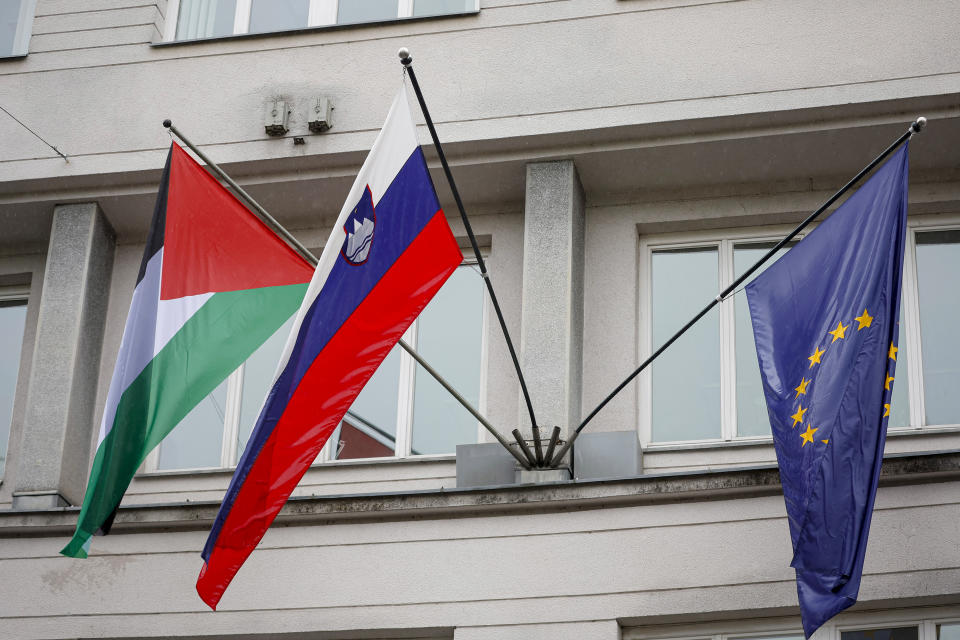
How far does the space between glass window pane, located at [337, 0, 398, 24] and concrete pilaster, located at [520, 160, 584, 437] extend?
2.65 metres

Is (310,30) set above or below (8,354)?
above

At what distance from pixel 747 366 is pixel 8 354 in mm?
7722

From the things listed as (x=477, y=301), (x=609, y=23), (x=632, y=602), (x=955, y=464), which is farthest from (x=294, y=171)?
(x=955, y=464)

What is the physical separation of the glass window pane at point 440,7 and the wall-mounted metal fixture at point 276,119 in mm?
1841

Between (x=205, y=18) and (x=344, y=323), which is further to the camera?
(x=205, y=18)

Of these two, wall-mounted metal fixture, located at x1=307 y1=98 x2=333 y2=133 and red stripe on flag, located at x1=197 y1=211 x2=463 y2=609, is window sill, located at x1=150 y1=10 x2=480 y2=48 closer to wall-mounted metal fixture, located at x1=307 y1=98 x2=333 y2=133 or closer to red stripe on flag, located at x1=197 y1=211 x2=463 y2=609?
Result: wall-mounted metal fixture, located at x1=307 y1=98 x2=333 y2=133

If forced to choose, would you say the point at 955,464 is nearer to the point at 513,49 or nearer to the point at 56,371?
the point at 513,49

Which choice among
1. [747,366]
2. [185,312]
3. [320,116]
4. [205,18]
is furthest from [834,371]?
[205,18]

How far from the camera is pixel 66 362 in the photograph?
54.1ft

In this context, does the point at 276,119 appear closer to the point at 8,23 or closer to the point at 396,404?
the point at 396,404

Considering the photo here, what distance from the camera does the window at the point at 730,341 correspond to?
15430 millimetres

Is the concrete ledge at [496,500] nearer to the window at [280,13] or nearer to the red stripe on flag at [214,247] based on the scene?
the red stripe on flag at [214,247]

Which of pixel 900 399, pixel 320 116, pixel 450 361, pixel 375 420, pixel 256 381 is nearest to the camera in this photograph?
pixel 900 399

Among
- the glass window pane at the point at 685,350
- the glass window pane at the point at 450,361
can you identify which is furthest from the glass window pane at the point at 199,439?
the glass window pane at the point at 685,350
